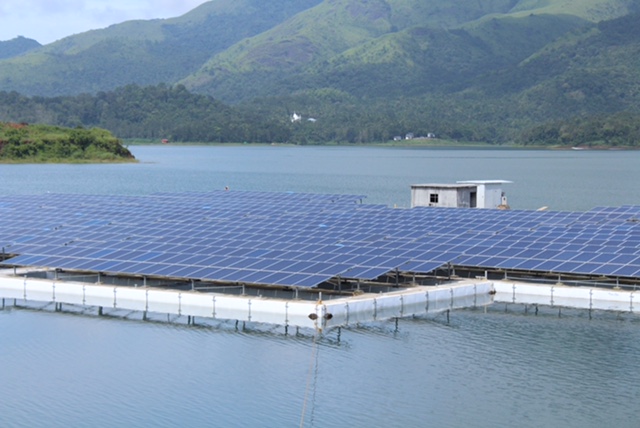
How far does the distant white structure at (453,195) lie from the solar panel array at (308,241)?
22.7 feet

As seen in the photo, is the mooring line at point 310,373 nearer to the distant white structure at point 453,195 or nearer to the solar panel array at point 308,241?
the solar panel array at point 308,241

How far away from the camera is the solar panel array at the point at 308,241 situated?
4984 cm

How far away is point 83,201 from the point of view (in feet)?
261

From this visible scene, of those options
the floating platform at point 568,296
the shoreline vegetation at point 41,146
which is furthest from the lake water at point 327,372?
the shoreline vegetation at point 41,146

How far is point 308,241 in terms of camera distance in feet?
180

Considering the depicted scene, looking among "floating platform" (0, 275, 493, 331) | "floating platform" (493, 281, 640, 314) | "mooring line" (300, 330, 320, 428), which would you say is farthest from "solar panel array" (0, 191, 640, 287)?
"mooring line" (300, 330, 320, 428)

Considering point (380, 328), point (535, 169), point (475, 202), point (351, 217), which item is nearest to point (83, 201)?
point (351, 217)

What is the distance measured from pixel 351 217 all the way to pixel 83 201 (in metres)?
24.4

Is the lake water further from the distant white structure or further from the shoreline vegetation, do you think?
the shoreline vegetation

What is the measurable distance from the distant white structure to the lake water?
2659 cm

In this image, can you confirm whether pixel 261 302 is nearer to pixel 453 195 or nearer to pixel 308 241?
pixel 308 241

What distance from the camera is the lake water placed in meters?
36.0

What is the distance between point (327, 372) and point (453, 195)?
125 feet

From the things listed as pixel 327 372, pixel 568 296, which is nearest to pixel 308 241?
pixel 568 296
